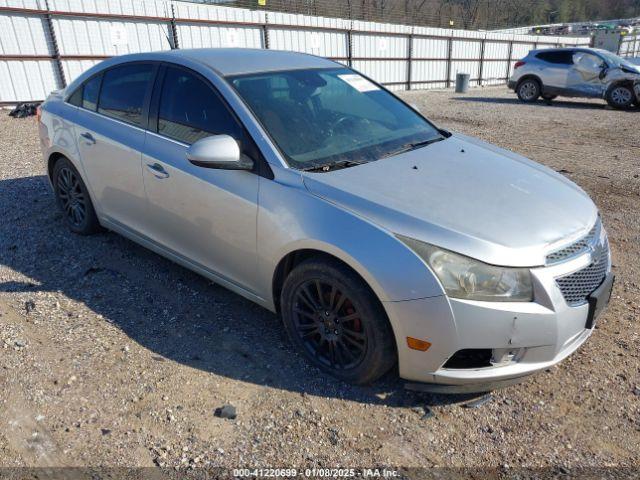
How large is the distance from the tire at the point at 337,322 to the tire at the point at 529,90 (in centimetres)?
1654

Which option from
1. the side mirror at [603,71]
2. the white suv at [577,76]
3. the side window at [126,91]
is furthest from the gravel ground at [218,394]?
the side mirror at [603,71]

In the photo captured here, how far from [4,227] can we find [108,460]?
3.62 metres

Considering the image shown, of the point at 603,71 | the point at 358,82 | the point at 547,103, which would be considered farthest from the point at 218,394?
the point at 547,103

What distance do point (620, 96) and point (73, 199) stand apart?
612 inches

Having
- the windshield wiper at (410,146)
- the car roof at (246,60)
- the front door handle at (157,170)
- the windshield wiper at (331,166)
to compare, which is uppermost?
the car roof at (246,60)

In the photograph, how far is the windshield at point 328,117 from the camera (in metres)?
3.01

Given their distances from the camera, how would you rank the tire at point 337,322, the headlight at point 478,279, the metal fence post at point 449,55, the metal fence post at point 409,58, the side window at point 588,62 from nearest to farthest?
the headlight at point 478,279, the tire at point 337,322, the side window at point 588,62, the metal fence post at point 409,58, the metal fence post at point 449,55

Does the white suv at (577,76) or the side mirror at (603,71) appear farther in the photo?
the side mirror at (603,71)

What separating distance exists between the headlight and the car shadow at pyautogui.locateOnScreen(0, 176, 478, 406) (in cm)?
74

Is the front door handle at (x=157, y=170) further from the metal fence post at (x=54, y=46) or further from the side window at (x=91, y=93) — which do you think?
the metal fence post at (x=54, y=46)

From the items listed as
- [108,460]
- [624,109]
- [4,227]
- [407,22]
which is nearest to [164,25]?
[4,227]

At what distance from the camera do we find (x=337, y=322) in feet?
8.98

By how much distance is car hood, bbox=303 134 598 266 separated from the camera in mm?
2352

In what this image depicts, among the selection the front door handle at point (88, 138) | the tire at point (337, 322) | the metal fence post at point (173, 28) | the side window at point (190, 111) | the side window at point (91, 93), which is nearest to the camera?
the tire at point (337, 322)
